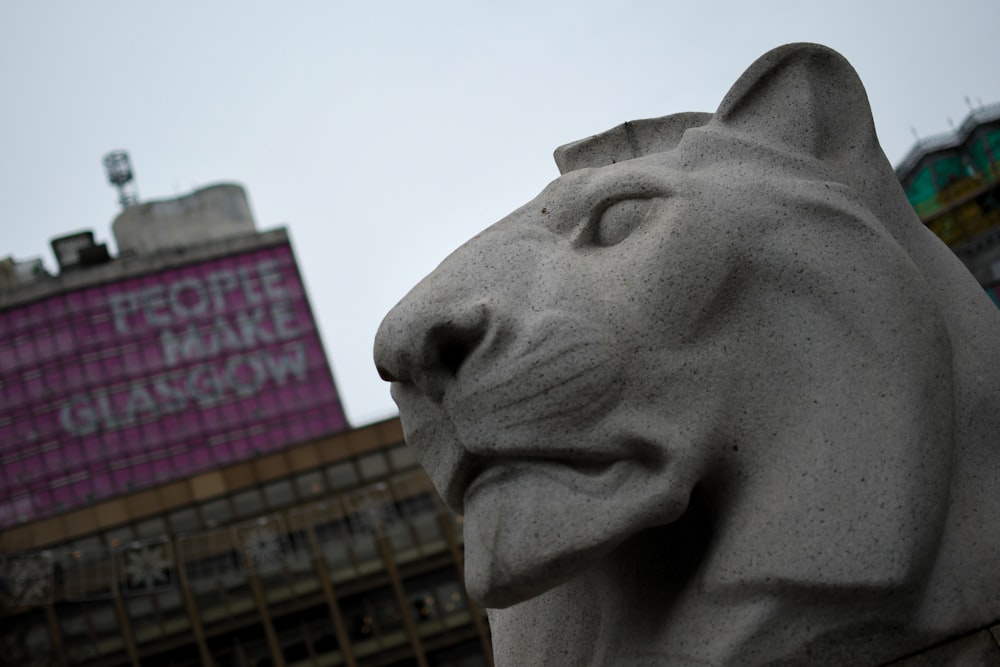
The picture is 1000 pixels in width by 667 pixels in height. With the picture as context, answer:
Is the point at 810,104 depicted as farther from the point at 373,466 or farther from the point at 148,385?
the point at 148,385

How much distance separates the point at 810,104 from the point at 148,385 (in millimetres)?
45637

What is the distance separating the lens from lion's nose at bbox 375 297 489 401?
2.84 meters

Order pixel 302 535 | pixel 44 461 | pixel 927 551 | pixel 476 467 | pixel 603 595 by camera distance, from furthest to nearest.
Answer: pixel 44 461
pixel 302 535
pixel 603 595
pixel 476 467
pixel 927 551

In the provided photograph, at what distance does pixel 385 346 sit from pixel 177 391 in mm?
45149

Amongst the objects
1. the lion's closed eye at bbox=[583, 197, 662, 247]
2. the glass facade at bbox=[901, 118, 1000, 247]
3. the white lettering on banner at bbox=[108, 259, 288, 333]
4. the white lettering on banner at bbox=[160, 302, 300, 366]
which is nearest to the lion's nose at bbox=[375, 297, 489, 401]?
the lion's closed eye at bbox=[583, 197, 662, 247]

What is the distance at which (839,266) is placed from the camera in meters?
2.91

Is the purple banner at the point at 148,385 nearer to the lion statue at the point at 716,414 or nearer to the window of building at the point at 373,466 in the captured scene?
the window of building at the point at 373,466

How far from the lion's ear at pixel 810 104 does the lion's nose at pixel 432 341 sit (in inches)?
42.8

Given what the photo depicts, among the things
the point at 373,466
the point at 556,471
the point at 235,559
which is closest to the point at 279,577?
the point at 235,559

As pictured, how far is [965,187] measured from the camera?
1265 inches

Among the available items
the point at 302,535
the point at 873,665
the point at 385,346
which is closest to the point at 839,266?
the point at 873,665

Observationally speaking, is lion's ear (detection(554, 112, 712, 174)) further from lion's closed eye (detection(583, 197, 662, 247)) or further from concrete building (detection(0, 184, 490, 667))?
concrete building (detection(0, 184, 490, 667))

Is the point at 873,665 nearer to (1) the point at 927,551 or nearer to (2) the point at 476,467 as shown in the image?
(1) the point at 927,551

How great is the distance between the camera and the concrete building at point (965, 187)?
28.2 m
